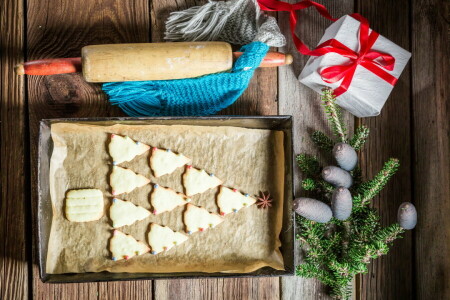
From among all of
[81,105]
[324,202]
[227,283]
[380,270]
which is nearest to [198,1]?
[81,105]

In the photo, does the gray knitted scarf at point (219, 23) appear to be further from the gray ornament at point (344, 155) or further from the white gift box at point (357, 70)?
the gray ornament at point (344, 155)

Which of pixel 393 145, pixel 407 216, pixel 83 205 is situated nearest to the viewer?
pixel 407 216

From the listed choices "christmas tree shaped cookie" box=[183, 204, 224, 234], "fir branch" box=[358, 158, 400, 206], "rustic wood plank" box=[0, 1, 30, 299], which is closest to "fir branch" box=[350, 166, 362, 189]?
"fir branch" box=[358, 158, 400, 206]

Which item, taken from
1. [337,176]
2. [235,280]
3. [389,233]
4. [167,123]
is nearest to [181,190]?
[167,123]

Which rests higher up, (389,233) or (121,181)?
(121,181)

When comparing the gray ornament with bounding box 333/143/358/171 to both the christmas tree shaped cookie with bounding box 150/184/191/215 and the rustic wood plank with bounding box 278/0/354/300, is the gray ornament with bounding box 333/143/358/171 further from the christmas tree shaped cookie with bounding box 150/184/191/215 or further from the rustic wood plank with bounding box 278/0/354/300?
the christmas tree shaped cookie with bounding box 150/184/191/215

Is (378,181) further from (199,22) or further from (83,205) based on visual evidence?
(83,205)
